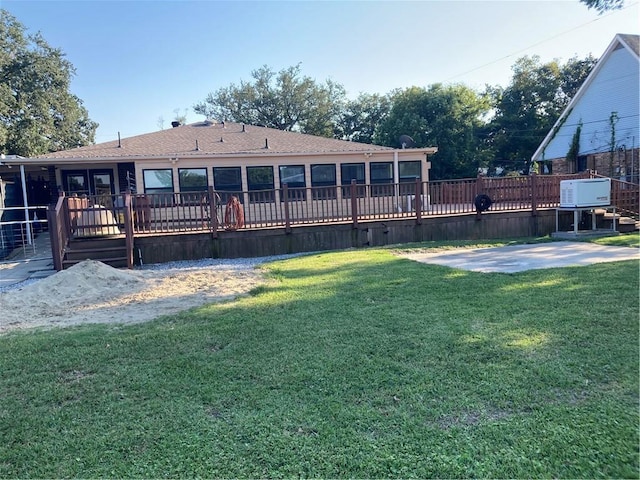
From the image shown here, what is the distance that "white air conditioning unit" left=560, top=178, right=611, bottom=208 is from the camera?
10477mm

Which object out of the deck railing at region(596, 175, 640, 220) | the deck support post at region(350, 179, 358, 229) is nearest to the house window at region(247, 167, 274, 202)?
the deck support post at region(350, 179, 358, 229)

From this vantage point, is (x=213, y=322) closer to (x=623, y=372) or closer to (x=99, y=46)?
(x=623, y=372)

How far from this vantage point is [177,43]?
42.1 ft

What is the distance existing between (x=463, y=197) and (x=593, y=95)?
1276 centimetres

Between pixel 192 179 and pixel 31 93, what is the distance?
58.1 ft

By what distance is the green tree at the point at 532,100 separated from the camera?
30203mm

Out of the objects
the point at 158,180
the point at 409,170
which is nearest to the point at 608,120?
the point at 409,170

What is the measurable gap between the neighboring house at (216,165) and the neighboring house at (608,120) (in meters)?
8.92

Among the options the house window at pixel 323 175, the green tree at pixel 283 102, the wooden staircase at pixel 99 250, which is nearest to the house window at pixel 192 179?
the house window at pixel 323 175

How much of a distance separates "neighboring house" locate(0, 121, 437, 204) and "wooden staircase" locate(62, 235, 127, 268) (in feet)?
15.7

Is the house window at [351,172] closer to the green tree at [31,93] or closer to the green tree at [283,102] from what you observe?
the green tree at [31,93]

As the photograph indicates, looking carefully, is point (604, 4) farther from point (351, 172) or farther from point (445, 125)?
point (445, 125)

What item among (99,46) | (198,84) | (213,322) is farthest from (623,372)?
(198,84)

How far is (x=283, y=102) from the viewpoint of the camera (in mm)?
33312
